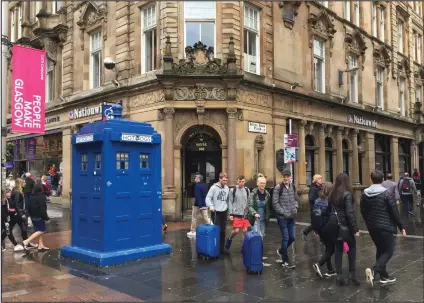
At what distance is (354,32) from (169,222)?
16752mm

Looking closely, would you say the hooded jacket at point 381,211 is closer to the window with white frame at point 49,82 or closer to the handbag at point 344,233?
the handbag at point 344,233

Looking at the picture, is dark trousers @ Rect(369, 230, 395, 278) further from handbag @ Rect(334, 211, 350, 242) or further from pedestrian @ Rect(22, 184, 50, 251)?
pedestrian @ Rect(22, 184, 50, 251)

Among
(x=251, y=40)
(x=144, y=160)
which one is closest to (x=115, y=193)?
(x=144, y=160)

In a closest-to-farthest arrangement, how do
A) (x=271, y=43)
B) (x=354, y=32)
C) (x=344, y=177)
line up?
(x=344, y=177), (x=271, y=43), (x=354, y=32)

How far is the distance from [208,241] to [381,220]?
3.44 m

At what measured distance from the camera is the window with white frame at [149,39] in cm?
1706

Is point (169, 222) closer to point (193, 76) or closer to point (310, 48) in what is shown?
point (193, 76)

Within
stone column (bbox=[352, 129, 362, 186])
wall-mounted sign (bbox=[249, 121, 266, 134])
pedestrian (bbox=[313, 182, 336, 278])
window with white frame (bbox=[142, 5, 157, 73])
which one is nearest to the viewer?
pedestrian (bbox=[313, 182, 336, 278])

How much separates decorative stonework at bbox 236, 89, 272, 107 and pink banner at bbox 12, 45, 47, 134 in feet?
23.6

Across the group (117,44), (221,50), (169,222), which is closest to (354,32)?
(221,50)

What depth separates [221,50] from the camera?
53.1 feet

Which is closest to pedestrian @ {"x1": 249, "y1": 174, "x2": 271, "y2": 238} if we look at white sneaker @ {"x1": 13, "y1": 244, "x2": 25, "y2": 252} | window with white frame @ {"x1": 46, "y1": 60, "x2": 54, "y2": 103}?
white sneaker @ {"x1": 13, "y1": 244, "x2": 25, "y2": 252}

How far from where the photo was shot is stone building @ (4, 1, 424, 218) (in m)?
15.9

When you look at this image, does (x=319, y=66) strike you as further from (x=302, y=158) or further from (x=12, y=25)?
(x=12, y=25)
